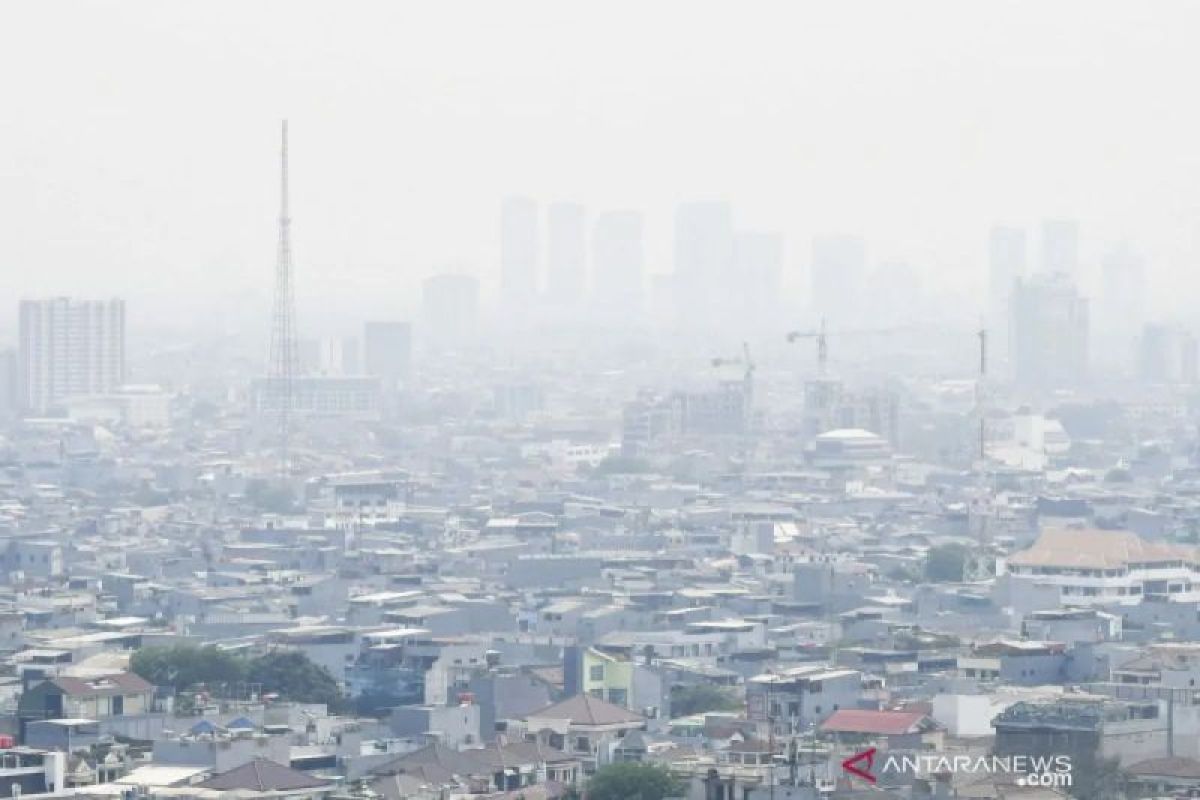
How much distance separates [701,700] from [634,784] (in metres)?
7.75

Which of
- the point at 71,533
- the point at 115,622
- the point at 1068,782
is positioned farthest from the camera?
the point at 71,533

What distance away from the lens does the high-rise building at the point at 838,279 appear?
16238 cm

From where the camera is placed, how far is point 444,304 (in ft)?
530

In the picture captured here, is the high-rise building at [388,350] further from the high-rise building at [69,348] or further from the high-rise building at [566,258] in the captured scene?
the high-rise building at [566,258]

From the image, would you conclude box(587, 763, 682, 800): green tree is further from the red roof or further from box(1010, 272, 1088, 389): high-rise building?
box(1010, 272, 1088, 389): high-rise building

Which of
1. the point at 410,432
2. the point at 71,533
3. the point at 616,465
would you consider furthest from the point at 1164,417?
the point at 71,533

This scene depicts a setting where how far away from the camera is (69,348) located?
106562mm

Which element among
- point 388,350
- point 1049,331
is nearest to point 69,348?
point 388,350

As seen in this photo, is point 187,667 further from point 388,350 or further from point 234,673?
point 388,350

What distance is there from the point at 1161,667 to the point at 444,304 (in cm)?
12958

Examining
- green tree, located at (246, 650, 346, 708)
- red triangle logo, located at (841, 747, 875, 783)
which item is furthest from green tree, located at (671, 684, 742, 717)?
red triangle logo, located at (841, 747, 875, 783)

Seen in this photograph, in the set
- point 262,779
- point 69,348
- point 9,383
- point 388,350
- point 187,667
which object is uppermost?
point 388,350

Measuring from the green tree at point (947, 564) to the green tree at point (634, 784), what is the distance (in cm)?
2114

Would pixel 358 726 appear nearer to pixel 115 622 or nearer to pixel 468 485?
pixel 115 622
